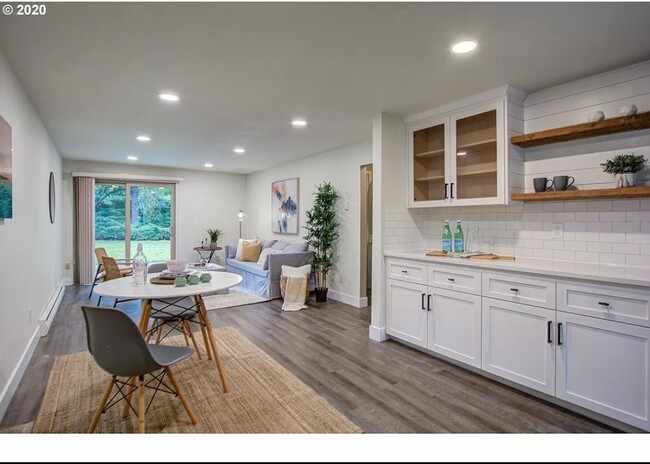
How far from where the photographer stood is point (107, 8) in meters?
1.77

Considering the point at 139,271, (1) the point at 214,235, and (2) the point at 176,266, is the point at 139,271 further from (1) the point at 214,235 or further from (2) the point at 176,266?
(1) the point at 214,235

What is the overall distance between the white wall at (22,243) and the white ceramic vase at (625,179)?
415 centimetres

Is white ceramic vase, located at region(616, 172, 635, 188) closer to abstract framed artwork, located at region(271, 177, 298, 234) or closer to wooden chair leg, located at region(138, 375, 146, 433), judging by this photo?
wooden chair leg, located at region(138, 375, 146, 433)

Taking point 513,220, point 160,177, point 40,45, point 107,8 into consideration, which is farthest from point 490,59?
point 160,177

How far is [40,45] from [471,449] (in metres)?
3.05

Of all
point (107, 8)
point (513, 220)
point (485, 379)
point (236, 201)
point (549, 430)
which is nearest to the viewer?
point (107, 8)

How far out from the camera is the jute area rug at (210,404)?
2029mm

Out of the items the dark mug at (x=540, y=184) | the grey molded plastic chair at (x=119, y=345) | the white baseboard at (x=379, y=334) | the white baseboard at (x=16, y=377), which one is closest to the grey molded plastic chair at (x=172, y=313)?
the grey molded plastic chair at (x=119, y=345)

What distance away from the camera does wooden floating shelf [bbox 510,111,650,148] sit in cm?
225

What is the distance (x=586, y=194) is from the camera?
2.40 meters

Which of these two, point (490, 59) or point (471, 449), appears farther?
point (490, 59)

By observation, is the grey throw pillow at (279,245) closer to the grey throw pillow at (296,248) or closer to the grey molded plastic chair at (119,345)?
the grey throw pillow at (296,248)

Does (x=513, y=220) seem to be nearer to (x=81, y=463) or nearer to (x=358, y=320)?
(x=358, y=320)

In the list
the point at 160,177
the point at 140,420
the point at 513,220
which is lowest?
the point at 140,420
